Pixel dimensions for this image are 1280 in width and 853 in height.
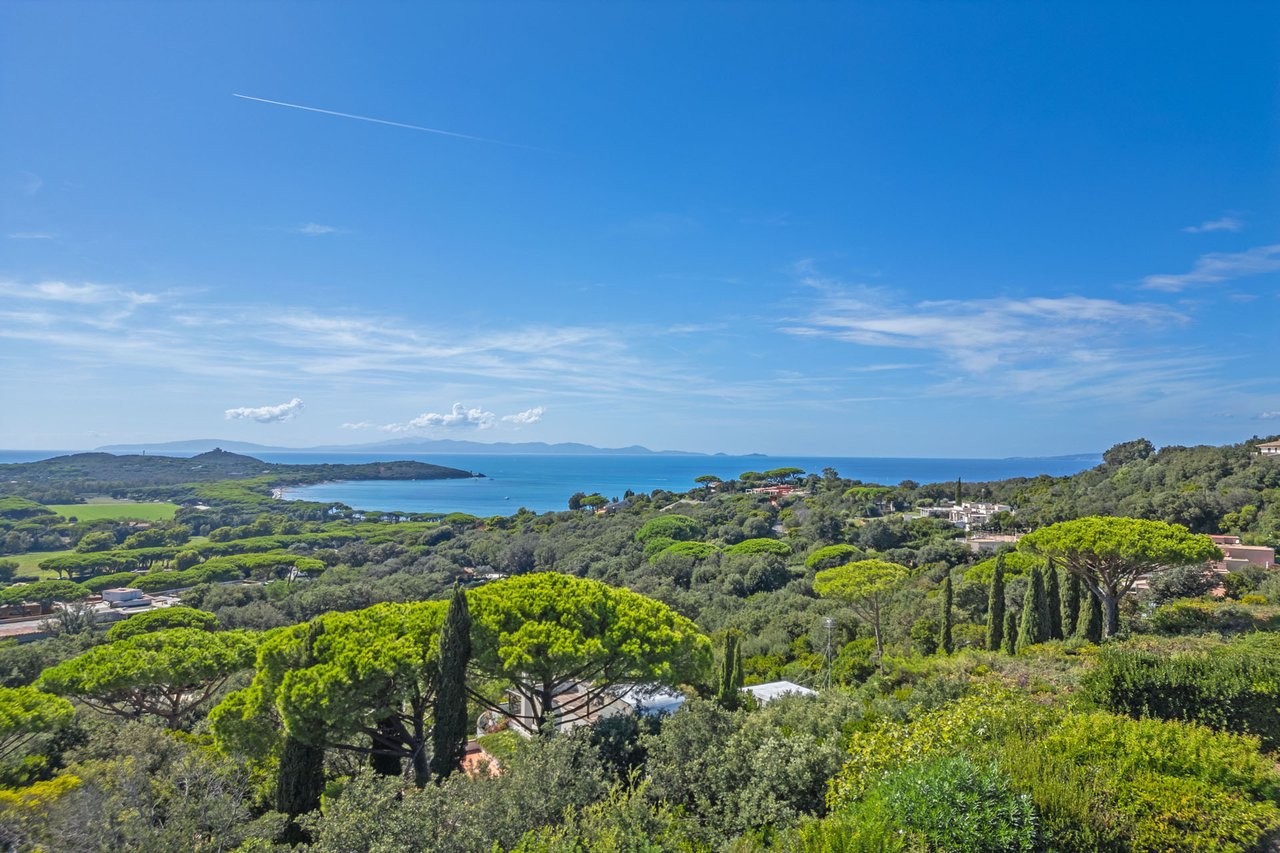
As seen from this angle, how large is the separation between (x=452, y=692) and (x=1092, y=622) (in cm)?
1433

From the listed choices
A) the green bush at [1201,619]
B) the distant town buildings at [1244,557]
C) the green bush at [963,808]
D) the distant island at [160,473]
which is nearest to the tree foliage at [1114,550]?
the green bush at [1201,619]

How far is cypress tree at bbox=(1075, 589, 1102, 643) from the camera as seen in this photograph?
14.3 metres

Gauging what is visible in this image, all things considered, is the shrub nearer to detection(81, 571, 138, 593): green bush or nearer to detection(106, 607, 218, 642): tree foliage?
detection(106, 607, 218, 642): tree foliage

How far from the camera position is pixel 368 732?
30.4 feet

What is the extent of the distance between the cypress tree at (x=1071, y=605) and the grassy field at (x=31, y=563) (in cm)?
5946

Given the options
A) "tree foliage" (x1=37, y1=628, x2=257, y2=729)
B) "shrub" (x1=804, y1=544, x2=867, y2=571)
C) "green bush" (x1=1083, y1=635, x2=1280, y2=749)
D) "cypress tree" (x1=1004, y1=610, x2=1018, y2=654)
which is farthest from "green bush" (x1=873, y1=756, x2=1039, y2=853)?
"shrub" (x1=804, y1=544, x2=867, y2=571)

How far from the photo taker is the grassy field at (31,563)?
4453 centimetres

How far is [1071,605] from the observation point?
625 inches

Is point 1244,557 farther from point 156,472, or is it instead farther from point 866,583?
point 156,472

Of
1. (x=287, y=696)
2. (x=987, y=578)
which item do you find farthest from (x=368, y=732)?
(x=987, y=578)

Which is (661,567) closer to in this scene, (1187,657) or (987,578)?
(987,578)

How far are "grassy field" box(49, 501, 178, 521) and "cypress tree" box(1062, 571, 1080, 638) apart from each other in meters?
83.7

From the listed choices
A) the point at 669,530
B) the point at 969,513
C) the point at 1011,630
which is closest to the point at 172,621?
the point at 1011,630

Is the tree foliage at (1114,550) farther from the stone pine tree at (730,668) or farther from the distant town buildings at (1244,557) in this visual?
the distant town buildings at (1244,557)
